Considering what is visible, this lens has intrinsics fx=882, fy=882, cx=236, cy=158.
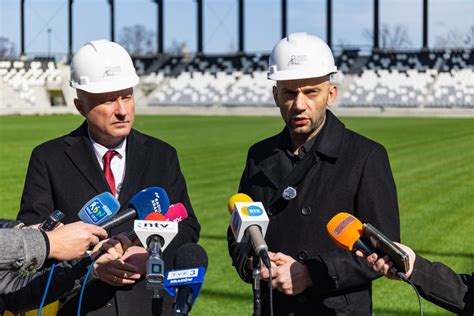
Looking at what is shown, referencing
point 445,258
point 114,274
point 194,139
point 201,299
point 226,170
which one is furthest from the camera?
point 194,139

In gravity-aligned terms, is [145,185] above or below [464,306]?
above

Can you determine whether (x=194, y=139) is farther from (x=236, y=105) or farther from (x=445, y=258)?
(x=236, y=105)

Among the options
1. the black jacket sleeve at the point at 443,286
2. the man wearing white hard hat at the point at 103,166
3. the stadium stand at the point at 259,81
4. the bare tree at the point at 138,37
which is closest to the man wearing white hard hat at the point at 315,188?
the black jacket sleeve at the point at 443,286

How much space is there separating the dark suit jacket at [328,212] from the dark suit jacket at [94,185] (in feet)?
1.61

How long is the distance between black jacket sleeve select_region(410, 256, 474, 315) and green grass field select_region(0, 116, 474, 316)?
14.1ft

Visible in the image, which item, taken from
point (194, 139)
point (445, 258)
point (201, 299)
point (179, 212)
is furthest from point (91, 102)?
point (194, 139)

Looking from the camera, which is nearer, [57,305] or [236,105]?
[57,305]

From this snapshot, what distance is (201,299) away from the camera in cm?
861

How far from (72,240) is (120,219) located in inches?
8.2

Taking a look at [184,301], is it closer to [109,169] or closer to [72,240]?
[72,240]

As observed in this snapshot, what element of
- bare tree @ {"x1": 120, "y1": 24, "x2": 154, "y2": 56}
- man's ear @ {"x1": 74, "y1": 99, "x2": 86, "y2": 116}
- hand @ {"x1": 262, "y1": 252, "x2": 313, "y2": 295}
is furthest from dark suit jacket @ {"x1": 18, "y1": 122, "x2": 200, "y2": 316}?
bare tree @ {"x1": 120, "y1": 24, "x2": 154, "y2": 56}

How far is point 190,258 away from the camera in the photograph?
142 inches

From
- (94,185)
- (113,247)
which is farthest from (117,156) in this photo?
(113,247)

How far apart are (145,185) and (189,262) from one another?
3.54 ft
